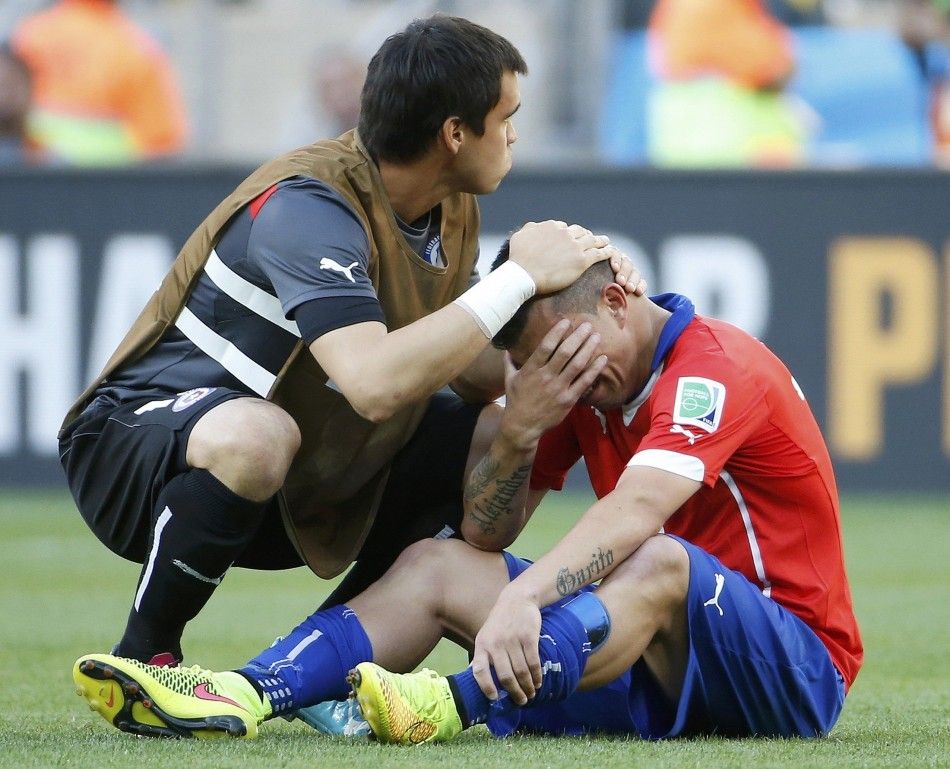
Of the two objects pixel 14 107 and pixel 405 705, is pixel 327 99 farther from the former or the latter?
pixel 405 705

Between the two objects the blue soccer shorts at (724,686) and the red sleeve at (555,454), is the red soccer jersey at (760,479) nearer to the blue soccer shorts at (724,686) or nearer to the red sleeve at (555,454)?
the blue soccer shorts at (724,686)

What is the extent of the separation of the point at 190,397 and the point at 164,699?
76cm

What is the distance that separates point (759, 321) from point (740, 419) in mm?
6808

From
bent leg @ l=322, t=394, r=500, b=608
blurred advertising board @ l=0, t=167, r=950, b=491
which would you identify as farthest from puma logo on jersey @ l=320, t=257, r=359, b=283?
blurred advertising board @ l=0, t=167, r=950, b=491

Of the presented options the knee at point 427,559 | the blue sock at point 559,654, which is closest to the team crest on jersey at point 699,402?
the blue sock at point 559,654

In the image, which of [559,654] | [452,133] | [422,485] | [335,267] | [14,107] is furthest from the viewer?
[14,107]

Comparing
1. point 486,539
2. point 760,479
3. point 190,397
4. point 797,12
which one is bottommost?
point 486,539

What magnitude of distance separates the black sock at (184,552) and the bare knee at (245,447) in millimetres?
30

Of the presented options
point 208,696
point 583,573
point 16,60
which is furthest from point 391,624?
point 16,60

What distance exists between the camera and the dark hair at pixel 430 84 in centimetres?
396

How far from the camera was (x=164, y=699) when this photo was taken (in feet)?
11.3

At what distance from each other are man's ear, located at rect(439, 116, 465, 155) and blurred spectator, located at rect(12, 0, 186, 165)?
6.99 meters

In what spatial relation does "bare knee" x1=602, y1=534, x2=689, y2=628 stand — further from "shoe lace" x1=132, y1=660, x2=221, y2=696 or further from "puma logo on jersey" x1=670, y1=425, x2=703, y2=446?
"shoe lace" x1=132, y1=660, x2=221, y2=696

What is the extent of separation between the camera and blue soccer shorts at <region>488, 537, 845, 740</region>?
3.37 m
